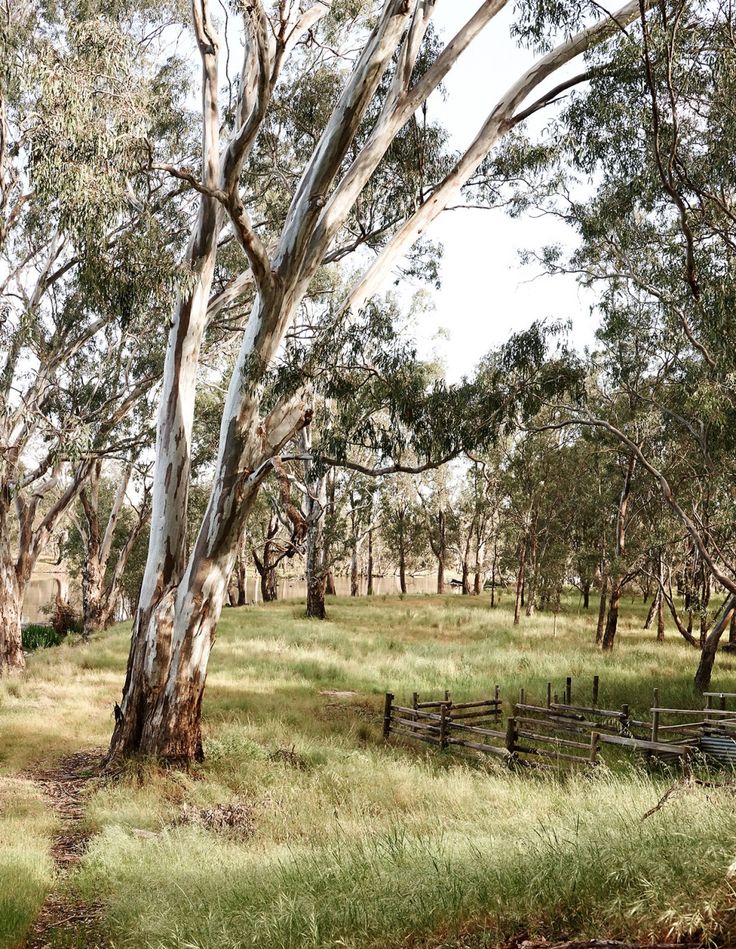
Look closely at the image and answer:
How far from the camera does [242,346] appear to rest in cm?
973

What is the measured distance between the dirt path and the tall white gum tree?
2.07 ft

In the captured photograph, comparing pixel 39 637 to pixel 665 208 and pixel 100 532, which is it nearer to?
pixel 100 532

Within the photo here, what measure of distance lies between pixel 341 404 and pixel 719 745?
6521 mm

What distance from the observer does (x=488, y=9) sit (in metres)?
9.98

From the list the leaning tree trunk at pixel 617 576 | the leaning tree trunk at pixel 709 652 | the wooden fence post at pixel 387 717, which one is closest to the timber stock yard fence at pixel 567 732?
the wooden fence post at pixel 387 717

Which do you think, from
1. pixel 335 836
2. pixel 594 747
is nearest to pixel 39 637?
pixel 594 747

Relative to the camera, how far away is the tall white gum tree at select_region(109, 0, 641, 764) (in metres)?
9.30

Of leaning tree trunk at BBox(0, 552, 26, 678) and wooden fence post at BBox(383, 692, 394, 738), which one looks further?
leaning tree trunk at BBox(0, 552, 26, 678)

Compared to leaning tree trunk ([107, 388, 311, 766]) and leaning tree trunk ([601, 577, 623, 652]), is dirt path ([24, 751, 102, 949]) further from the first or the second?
leaning tree trunk ([601, 577, 623, 652])

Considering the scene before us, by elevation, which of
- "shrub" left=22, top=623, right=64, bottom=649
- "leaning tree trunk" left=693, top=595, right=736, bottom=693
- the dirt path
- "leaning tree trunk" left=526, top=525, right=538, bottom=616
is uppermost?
"leaning tree trunk" left=526, top=525, right=538, bottom=616

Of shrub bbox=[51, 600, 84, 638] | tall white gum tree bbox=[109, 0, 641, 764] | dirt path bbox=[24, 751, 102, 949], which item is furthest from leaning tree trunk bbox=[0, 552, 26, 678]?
shrub bbox=[51, 600, 84, 638]

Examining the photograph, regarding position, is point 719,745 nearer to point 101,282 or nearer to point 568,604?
point 101,282

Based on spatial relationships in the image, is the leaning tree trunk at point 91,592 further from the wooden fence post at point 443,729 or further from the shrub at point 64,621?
the wooden fence post at point 443,729

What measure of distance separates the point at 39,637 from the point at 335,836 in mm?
24403
